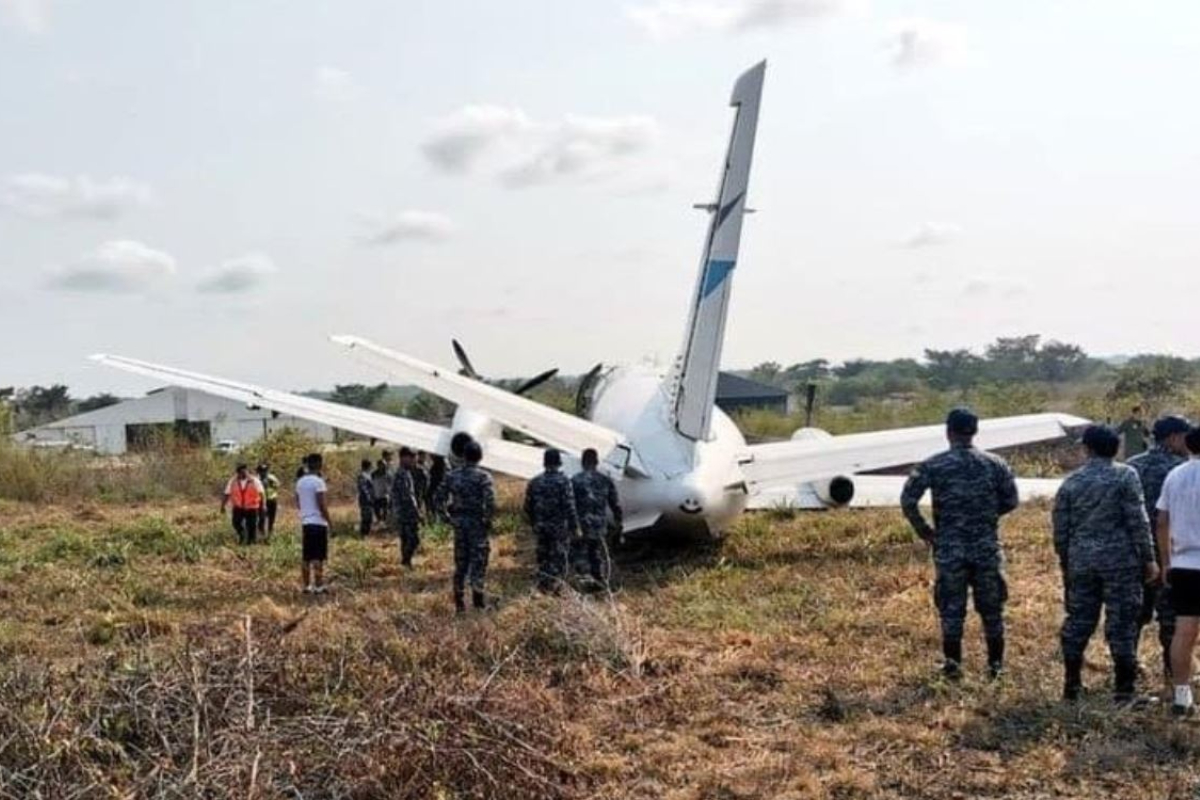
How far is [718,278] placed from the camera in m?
12.8

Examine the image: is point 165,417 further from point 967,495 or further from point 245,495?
point 967,495

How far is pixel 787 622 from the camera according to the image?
30.9 ft

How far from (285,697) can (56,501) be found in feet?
72.6

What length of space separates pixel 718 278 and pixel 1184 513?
6961 millimetres

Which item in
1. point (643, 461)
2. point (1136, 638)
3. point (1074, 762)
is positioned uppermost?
point (643, 461)

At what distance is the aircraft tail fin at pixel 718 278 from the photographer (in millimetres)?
12578

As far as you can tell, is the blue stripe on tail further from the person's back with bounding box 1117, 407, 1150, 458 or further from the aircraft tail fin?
the person's back with bounding box 1117, 407, 1150, 458

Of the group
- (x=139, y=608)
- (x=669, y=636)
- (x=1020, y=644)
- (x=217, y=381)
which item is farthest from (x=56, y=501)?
(x=1020, y=644)

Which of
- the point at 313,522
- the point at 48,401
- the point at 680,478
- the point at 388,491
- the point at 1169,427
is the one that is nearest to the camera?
the point at 1169,427

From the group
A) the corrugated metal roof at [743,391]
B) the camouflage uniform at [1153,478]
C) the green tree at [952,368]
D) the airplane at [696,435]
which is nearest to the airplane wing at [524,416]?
the airplane at [696,435]

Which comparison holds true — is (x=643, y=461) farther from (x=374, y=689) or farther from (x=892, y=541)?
(x=374, y=689)

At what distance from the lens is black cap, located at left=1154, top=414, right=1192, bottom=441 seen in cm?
723

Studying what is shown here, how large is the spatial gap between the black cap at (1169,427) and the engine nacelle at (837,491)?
6.44m

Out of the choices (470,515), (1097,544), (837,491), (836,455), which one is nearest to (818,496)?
Result: (837,491)
